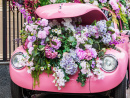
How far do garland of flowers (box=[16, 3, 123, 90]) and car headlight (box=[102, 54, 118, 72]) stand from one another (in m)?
0.06

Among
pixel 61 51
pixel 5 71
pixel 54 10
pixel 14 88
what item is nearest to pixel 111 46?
pixel 61 51

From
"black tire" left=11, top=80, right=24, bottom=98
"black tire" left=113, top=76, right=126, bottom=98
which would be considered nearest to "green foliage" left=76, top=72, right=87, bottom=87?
"black tire" left=113, top=76, right=126, bottom=98

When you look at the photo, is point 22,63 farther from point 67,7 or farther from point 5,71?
point 5,71

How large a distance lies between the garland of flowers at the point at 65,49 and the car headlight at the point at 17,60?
1.0 inches

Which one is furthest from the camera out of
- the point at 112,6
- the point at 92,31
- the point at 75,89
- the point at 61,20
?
the point at 112,6

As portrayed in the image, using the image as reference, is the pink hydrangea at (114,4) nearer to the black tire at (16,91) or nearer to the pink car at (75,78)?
the pink car at (75,78)

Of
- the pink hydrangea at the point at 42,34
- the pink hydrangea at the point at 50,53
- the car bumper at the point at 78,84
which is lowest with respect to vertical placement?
the car bumper at the point at 78,84

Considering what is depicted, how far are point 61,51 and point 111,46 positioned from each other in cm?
72

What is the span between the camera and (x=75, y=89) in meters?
2.86

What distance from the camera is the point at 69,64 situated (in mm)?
2811

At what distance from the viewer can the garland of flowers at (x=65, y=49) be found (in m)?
2.83

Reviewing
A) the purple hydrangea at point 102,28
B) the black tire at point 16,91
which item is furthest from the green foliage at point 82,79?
the black tire at point 16,91

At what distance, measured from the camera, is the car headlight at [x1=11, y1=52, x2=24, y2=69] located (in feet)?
9.86

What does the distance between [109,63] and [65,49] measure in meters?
0.59
